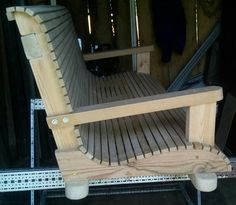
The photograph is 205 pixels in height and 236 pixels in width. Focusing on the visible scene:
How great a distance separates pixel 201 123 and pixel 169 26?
2083 mm

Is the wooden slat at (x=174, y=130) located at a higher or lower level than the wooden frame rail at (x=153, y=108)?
lower

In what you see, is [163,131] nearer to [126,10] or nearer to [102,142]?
[102,142]

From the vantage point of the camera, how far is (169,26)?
10.9 ft

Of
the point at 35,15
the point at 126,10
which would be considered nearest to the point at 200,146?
the point at 35,15

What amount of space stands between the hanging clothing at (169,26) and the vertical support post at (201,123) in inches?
81.4

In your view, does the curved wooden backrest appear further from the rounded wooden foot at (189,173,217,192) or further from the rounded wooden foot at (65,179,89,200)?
the rounded wooden foot at (189,173,217,192)

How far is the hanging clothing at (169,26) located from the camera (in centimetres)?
329

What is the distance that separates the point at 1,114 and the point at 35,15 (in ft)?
5.87

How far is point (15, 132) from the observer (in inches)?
114

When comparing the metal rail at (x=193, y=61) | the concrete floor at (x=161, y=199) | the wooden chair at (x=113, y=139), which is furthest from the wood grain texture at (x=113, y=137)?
the metal rail at (x=193, y=61)

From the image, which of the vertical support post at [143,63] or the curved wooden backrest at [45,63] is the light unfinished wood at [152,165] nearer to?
the curved wooden backrest at [45,63]

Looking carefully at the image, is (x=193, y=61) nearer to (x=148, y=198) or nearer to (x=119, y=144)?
(x=148, y=198)

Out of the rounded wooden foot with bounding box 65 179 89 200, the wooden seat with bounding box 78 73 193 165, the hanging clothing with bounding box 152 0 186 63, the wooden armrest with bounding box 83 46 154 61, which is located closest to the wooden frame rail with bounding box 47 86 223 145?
the wooden seat with bounding box 78 73 193 165

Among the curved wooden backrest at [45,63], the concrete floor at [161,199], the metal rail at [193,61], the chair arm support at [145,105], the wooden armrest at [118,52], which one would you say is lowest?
the concrete floor at [161,199]
